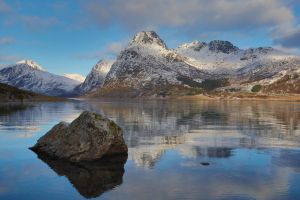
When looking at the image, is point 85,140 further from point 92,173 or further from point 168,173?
point 168,173

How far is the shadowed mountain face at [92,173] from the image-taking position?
1097 inches

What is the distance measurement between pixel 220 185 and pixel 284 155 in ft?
47.2

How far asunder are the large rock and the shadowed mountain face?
946 mm

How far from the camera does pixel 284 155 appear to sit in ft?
132

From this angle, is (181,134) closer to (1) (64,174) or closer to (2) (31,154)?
(2) (31,154)

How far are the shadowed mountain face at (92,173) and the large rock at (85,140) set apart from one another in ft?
3.10

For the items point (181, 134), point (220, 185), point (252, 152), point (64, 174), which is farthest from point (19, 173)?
point (181, 134)

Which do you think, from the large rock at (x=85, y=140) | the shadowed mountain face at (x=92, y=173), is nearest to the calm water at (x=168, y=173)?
the shadowed mountain face at (x=92, y=173)

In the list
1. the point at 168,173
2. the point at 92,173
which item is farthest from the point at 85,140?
the point at 168,173

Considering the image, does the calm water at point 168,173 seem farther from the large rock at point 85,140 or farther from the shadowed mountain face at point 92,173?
the large rock at point 85,140

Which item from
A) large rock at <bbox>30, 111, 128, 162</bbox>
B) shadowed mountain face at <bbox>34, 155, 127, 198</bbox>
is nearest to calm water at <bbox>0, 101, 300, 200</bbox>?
shadowed mountain face at <bbox>34, 155, 127, 198</bbox>

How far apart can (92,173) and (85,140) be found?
633cm

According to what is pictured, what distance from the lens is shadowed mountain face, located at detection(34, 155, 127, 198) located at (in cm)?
2786

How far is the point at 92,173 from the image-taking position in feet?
107
